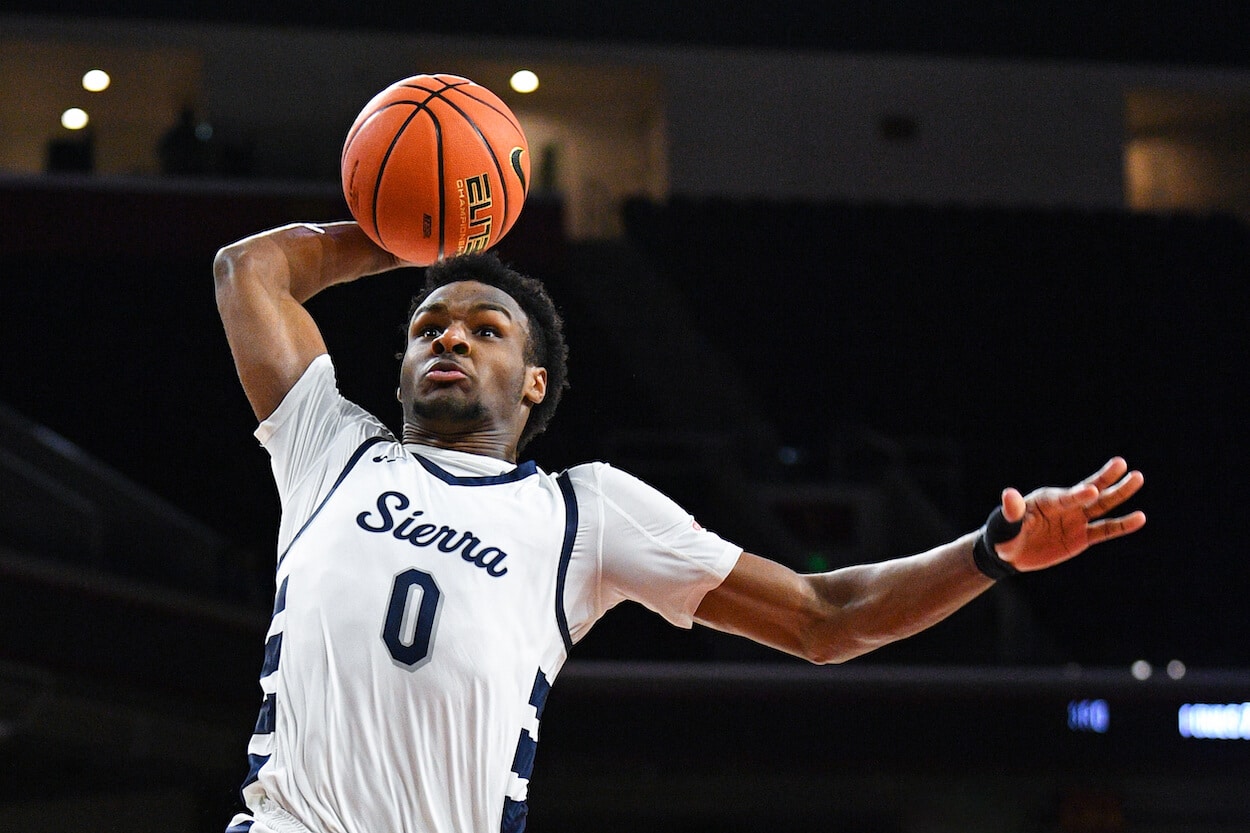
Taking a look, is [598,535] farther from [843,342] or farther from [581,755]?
[843,342]

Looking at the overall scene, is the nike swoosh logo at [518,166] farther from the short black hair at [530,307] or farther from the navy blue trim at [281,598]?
the navy blue trim at [281,598]

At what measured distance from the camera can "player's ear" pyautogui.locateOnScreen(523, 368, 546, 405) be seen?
9.87 feet

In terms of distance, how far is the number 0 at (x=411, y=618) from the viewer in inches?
98.6


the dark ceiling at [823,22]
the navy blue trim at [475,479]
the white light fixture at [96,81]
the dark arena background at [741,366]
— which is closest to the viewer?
the navy blue trim at [475,479]

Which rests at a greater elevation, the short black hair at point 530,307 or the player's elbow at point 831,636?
the short black hair at point 530,307

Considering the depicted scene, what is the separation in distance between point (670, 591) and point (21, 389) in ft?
30.5

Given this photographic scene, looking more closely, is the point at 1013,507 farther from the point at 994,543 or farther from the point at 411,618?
the point at 411,618

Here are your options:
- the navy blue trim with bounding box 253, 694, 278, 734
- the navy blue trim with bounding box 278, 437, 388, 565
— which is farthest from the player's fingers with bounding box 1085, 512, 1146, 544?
the navy blue trim with bounding box 253, 694, 278, 734

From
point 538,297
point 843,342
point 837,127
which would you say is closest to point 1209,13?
point 837,127

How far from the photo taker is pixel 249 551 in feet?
29.2

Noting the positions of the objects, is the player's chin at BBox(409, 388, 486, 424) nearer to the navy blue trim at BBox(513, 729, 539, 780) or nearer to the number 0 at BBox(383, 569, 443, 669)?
the number 0 at BBox(383, 569, 443, 669)

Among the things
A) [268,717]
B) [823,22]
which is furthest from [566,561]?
[823,22]

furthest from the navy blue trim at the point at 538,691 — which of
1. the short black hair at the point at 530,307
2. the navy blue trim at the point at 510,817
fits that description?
the short black hair at the point at 530,307

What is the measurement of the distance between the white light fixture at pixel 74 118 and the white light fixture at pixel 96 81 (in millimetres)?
248
